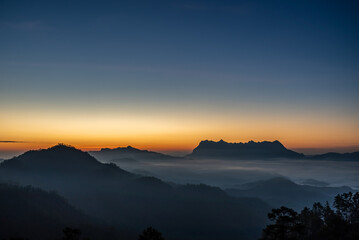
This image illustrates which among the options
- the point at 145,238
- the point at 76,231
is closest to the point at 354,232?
the point at 145,238

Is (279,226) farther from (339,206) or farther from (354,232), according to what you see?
(339,206)

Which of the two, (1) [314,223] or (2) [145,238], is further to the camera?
(1) [314,223]

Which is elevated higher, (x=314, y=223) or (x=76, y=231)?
(x=76, y=231)

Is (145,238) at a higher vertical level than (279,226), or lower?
lower

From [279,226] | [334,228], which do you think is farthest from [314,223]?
[279,226]

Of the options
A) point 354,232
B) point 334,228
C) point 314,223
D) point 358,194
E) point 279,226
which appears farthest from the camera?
point 358,194

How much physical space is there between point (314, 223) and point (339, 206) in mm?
12023

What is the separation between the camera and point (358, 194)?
9738 centimetres

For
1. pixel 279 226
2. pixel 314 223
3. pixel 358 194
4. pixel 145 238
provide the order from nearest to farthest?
pixel 279 226 → pixel 145 238 → pixel 314 223 → pixel 358 194

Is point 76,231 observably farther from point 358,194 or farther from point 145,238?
point 358,194

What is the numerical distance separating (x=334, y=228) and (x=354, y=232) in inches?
→ 231

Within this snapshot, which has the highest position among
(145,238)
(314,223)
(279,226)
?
(279,226)

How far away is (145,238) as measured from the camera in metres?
50.2

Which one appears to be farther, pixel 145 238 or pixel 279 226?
pixel 145 238
